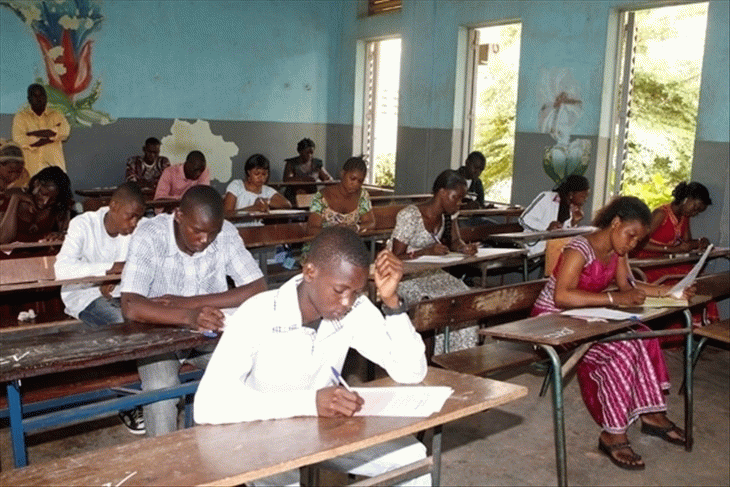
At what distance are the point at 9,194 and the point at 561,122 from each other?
517 centimetres

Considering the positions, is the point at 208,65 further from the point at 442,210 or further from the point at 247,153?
the point at 442,210

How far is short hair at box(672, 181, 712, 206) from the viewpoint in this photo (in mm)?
5957

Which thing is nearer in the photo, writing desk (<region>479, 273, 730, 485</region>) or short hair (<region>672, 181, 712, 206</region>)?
writing desk (<region>479, 273, 730, 485</region>)

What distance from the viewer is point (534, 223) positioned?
639 centimetres

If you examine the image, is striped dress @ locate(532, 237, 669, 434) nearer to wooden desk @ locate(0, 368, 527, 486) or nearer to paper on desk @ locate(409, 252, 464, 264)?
paper on desk @ locate(409, 252, 464, 264)

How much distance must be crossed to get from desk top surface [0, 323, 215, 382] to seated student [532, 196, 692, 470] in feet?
5.88

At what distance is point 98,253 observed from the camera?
3.84 meters

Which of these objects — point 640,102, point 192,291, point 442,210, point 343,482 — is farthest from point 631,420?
point 640,102

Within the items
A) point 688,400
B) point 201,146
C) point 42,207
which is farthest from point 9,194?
point 201,146

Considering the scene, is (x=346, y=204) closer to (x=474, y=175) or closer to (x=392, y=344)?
(x=474, y=175)

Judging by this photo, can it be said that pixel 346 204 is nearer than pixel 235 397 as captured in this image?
No

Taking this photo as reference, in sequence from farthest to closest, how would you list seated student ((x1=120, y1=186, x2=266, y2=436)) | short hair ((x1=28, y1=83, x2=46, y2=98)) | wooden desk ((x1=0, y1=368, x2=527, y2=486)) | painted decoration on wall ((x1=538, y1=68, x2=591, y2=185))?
1. short hair ((x1=28, y1=83, x2=46, y2=98))
2. painted decoration on wall ((x1=538, y1=68, x2=591, y2=185))
3. seated student ((x1=120, y1=186, x2=266, y2=436))
4. wooden desk ((x1=0, y1=368, x2=527, y2=486))

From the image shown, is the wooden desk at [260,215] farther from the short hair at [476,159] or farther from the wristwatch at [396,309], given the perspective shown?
the wristwatch at [396,309]

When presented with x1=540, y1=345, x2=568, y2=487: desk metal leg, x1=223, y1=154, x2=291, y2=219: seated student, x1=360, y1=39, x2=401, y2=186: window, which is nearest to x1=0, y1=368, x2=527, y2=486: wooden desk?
x1=540, y1=345, x2=568, y2=487: desk metal leg
